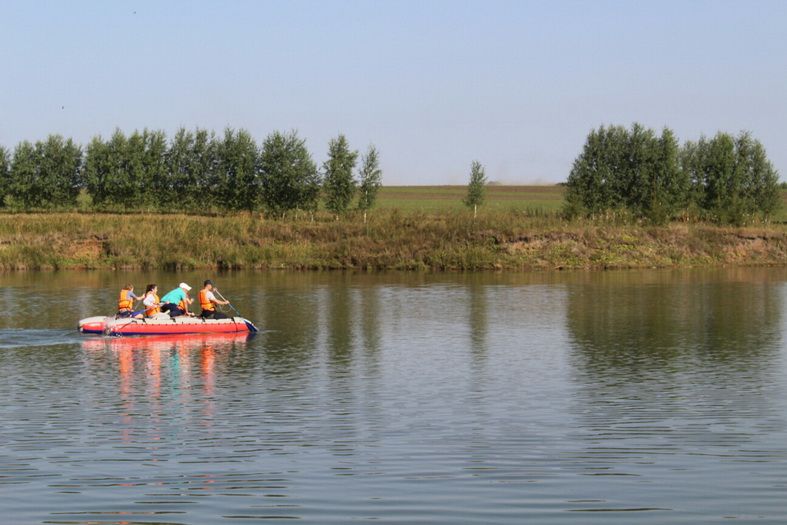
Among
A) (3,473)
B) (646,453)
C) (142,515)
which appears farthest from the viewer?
(646,453)

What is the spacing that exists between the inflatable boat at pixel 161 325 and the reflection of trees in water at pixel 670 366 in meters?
11.9

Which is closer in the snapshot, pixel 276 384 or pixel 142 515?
pixel 142 515

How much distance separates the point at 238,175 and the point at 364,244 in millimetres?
26131

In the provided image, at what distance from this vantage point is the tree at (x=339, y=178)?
104 m

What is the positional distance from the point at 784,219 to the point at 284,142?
6055 centimetres

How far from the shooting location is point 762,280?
71500 millimetres

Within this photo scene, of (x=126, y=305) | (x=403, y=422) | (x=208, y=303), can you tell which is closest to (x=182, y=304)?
(x=208, y=303)

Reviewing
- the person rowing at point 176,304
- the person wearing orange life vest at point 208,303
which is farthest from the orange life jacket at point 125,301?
the person wearing orange life vest at point 208,303

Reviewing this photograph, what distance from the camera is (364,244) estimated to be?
8631cm

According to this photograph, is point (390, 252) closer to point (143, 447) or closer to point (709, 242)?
point (709, 242)

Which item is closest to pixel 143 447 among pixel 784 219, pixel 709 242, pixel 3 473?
pixel 3 473

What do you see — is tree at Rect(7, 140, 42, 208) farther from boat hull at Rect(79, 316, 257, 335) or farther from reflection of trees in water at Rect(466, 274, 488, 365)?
boat hull at Rect(79, 316, 257, 335)

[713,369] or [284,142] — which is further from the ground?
[284,142]

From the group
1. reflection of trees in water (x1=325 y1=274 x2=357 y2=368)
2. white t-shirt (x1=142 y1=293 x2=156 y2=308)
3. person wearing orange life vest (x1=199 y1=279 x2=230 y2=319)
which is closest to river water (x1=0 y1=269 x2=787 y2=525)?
reflection of trees in water (x1=325 y1=274 x2=357 y2=368)
